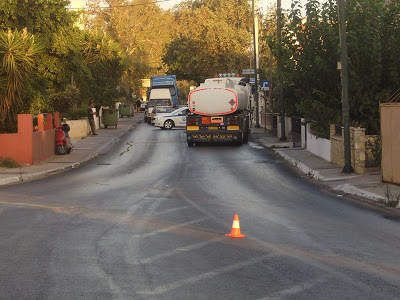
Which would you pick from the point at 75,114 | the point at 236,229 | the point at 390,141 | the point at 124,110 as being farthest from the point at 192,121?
the point at 124,110

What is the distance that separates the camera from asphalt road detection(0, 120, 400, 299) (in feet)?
25.4

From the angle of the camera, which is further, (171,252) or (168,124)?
(168,124)

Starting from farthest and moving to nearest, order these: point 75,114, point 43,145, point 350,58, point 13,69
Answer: point 75,114 < point 43,145 < point 13,69 < point 350,58

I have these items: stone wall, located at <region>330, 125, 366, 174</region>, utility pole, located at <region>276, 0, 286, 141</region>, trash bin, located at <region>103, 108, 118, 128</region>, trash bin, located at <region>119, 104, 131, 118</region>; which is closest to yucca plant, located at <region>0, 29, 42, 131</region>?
utility pole, located at <region>276, 0, 286, 141</region>

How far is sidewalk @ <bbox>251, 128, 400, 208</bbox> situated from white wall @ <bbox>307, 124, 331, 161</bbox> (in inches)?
8.2

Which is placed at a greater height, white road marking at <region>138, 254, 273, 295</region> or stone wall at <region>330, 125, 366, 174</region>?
stone wall at <region>330, 125, 366, 174</region>

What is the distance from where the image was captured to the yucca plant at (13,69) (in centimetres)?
2516

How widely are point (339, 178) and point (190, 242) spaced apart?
10027mm

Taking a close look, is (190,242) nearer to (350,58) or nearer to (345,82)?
(345,82)

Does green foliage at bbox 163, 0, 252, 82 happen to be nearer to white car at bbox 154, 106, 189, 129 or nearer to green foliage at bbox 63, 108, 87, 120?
white car at bbox 154, 106, 189, 129

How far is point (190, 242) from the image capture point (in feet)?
34.4

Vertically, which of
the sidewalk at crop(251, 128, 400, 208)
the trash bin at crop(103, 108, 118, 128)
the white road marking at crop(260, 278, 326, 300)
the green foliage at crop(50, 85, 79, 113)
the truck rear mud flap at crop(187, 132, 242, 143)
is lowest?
the white road marking at crop(260, 278, 326, 300)

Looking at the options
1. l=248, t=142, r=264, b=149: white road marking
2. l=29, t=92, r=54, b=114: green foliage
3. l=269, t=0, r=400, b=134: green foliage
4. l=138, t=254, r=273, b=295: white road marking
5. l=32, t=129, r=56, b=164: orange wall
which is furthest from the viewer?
l=248, t=142, r=264, b=149: white road marking

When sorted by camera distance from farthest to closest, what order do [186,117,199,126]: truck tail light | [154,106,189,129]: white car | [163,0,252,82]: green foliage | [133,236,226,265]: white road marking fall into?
[163,0,252,82]: green foliage → [154,106,189,129]: white car → [186,117,199,126]: truck tail light → [133,236,226,265]: white road marking
